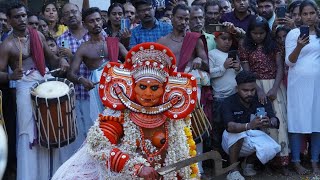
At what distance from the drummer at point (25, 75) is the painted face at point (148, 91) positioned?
6.13 ft

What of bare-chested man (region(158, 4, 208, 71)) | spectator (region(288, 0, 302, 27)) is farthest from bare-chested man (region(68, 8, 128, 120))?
spectator (region(288, 0, 302, 27))

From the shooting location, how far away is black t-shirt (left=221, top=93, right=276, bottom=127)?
6223 millimetres

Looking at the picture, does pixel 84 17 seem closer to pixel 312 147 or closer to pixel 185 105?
pixel 185 105

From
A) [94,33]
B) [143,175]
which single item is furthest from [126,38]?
[143,175]

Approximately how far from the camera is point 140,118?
13.3ft

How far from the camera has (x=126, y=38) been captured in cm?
638

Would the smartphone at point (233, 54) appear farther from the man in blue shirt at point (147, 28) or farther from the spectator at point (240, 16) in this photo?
the man in blue shirt at point (147, 28)

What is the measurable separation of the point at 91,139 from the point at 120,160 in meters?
0.28

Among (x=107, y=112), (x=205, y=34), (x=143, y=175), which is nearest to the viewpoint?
(x=143, y=175)

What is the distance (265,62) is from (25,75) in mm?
2738

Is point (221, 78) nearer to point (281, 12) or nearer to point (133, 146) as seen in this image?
point (281, 12)

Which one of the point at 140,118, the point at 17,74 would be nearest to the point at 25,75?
the point at 17,74

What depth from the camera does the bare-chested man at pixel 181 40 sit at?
19.8 feet

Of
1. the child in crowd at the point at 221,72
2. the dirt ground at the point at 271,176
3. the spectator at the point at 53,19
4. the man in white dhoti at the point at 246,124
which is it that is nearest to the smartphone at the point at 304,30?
the man in white dhoti at the point at 246,124
